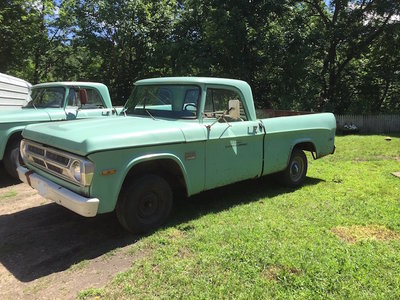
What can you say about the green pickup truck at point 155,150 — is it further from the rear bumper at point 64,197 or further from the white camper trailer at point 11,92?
the white camper trailer at point 11,92

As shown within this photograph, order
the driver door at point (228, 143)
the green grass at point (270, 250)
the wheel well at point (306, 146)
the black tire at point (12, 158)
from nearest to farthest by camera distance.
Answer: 1. the green grass at point (270, 250)
2. the driver door at point (228, 143)
3. the wheel well at point (306, 146)
4. the black tire at point (12, 158)

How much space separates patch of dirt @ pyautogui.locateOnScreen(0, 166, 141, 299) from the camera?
3.44 m

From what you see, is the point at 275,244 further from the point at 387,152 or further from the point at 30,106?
the point at 387,152

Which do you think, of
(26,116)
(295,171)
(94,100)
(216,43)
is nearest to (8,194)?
(26,116)

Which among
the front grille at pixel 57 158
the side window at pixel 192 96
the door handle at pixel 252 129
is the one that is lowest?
the front grille at pixel 57 158

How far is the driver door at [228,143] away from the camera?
4926 millimetres

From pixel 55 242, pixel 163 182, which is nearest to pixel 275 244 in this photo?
pixel 163 182

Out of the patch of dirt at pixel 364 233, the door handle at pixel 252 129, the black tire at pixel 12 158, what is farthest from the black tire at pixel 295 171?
the black tire at pixel 12 158

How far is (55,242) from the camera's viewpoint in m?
4.34

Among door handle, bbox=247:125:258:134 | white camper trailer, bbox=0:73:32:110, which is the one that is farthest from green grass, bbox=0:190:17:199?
door handle, bbox=247:125:258:134

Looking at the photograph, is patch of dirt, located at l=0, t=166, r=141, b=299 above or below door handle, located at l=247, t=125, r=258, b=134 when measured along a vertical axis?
below

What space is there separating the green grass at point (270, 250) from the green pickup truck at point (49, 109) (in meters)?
3.59

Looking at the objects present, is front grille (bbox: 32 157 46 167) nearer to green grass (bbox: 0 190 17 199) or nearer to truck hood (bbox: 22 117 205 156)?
truck hood (bbox: 22 117 205 156)

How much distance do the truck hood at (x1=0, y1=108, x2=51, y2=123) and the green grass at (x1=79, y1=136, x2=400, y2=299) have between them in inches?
143
